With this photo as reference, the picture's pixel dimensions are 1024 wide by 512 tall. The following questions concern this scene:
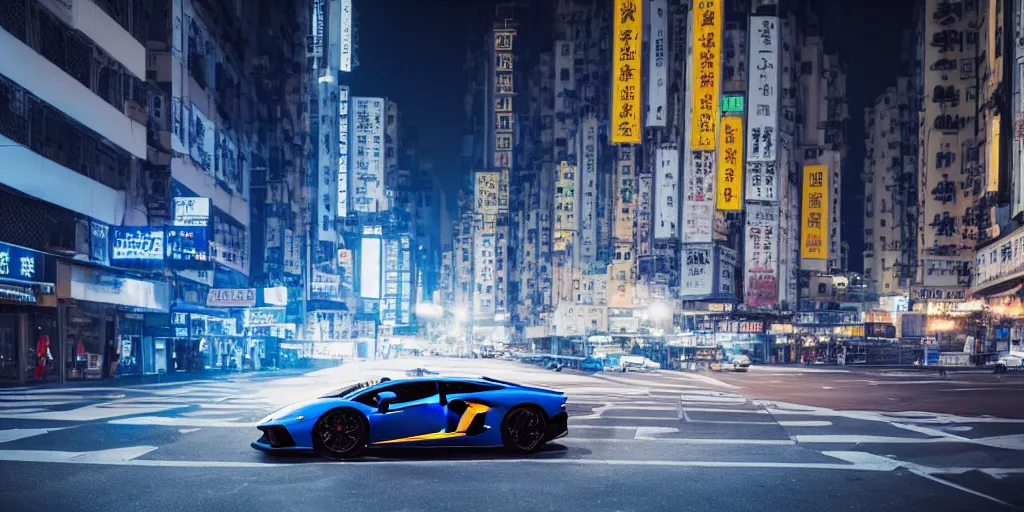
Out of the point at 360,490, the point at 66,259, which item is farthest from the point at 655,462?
the point at 66,259

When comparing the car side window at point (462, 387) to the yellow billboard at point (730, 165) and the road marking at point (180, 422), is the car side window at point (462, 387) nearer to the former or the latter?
the road marking at point (180, 422)

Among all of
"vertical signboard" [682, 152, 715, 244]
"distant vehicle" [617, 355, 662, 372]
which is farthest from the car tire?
"vertical signboard" [682, 152, 715, 244]

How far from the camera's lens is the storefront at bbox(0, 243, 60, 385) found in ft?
106

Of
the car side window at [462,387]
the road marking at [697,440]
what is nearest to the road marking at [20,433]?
the car side window at [462,387]

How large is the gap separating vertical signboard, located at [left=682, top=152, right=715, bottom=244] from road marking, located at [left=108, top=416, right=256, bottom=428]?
2630 inches

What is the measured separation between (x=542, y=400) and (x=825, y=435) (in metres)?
6.42

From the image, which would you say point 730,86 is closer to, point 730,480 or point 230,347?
point 230,347

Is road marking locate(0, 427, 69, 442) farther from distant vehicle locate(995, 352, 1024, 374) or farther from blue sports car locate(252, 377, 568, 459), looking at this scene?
distant vehicle locate(995, 352, 1024, 374)

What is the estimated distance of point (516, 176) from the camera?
19212 cm

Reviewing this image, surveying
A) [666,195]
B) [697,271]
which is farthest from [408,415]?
[697,271]

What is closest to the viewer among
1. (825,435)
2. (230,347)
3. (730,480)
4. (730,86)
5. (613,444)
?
(730,480)

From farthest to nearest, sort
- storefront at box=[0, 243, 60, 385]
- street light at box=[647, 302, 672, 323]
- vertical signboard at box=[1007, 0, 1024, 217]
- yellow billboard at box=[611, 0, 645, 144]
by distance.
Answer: street light at box=[647, 302, 672, 323] → yellow billboard at box=[611, 0, 645, 144] → vertical signboard at box=[1007, 0, 1024, 217] → storefront at box=[0, 243, 60, 385]

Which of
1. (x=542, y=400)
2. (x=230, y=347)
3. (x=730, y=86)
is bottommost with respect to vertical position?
(x=230, y=347)

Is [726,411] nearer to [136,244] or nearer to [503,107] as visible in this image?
[136,244]
